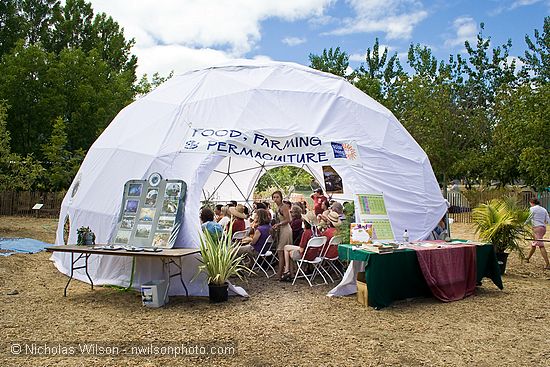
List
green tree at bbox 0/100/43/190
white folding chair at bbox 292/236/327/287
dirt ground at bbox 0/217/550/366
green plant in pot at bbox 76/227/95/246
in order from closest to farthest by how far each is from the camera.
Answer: dirt ground at bbox 0/217/550/366, green plant in pot at bbox 76/227/95/246, white folding chair at bbox 292/236/327/287, green tree at bbox 0/100/43/190

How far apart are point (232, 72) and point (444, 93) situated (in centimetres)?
1874

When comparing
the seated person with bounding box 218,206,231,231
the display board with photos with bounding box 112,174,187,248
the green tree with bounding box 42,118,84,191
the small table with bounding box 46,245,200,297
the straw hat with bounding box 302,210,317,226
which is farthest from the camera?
the green tree with bounding box 42,118,84,191

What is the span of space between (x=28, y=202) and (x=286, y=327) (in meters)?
18.8

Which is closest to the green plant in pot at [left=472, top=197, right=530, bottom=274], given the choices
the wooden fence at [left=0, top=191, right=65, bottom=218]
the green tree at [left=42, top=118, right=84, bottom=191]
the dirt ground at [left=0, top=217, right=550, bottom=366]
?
the dirt ground at [left=0, top=217, right=550, bottom=366]

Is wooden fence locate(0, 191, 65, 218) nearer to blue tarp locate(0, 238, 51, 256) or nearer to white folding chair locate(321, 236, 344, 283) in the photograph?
blue tarp locate(0, 238, 51, 256)

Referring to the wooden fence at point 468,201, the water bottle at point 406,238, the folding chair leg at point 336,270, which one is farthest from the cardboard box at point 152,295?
the wooden fence at point 468,201

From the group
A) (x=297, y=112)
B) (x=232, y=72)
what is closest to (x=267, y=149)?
(x=297, y=112)

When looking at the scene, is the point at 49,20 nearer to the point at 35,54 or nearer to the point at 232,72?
the point at 35,54

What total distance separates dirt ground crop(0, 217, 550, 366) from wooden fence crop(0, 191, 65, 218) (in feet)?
47.0

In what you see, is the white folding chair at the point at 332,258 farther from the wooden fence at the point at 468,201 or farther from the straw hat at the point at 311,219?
the wooden fence at the point at 468,201

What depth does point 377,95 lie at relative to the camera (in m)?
29.4

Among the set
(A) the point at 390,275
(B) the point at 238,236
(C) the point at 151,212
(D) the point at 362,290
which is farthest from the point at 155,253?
(A) the point at 390,275

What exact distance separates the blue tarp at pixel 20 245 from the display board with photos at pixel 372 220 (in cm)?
752

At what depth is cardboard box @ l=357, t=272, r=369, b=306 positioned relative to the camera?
6.88m
